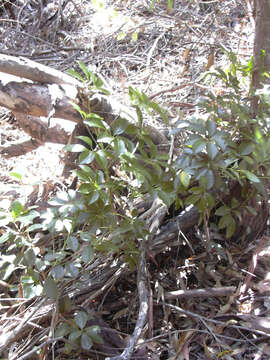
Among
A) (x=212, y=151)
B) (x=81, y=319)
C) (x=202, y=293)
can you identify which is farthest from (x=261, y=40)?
(x=81, y=319)

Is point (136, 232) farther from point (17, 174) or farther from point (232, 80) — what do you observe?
point (232, 80)

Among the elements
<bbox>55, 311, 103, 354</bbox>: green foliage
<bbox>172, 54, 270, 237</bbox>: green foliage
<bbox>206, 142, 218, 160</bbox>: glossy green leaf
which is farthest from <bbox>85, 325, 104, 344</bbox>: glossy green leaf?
<bbox>206, 142, 218, 160</bbox>: glossy green leaf

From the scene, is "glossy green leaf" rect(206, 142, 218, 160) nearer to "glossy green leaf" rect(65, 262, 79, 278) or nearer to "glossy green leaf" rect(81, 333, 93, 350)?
"glossy green leaf" rect(65, 262, 79, 278)

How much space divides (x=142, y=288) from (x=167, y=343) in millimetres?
203

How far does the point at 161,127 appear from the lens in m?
1.79

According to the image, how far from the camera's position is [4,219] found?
107 centimetres

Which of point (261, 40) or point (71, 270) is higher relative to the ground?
point (261, 40)

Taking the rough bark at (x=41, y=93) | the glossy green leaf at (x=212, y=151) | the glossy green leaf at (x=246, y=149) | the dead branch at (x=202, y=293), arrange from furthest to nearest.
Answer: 1. the rough bark at (x=41, y=93)
2. the dead branch at (x=202, y=293)
3. the glossy green leaf at (x=246, y=149)
4. the glossy green leaf at (x=212, y=151)

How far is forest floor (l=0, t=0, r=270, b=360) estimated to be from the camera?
4.00 feet

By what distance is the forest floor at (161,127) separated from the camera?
1.22 metres

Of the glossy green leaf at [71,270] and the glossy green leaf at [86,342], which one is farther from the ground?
the glossy green leaf at [71,270]

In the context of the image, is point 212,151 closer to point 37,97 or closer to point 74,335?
point 74,335

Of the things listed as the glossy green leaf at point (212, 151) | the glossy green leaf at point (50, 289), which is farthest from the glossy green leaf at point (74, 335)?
the glossy green leaf at point (212, 151)

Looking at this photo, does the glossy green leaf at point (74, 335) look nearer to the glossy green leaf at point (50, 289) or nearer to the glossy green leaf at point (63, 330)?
the glossy green leaf at point (63, 330)
